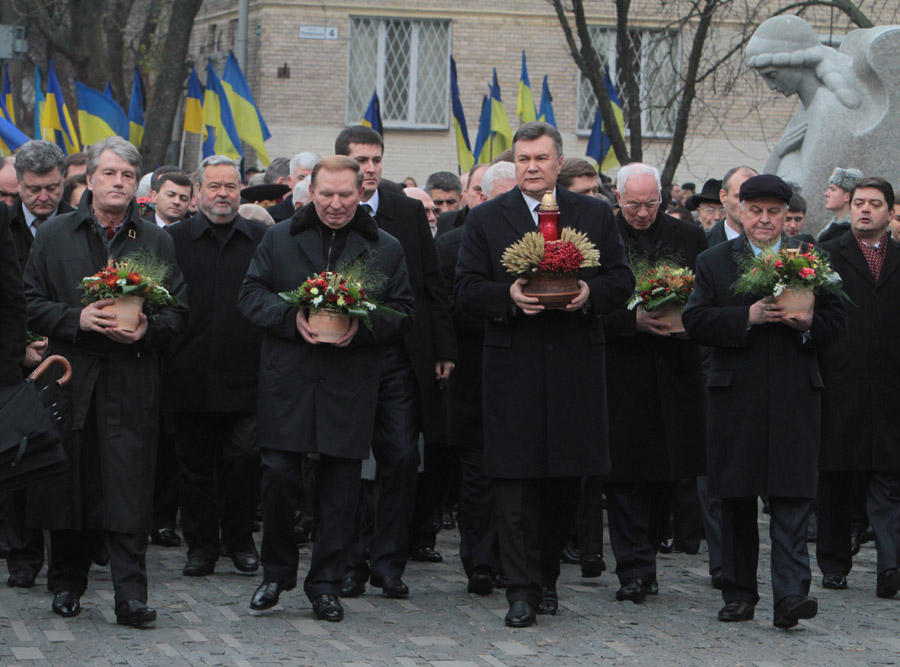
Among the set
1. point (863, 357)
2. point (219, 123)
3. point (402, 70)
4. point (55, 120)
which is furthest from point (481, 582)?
point (402, 70)

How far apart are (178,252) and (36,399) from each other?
3015 millimetres

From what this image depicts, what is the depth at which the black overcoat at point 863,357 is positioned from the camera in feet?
30.9

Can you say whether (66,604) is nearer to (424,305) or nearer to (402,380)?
(402,380)

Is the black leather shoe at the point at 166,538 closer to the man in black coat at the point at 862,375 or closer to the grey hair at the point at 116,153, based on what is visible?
the grey hair at the point at 116,153

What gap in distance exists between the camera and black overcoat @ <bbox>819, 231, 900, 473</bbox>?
30.9ft

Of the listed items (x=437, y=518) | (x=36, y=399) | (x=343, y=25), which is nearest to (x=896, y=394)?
(x=437, y=518)

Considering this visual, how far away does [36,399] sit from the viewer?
690 cm

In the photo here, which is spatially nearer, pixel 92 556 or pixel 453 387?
pixel 92 556

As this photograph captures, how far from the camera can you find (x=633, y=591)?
8.70 meters

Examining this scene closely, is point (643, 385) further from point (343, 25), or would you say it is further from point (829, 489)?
point (343, 25)

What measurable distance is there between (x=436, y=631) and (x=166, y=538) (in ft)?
10.7

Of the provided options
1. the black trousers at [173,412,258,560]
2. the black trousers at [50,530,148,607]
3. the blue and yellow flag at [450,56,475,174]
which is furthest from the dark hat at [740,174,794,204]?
the blue and yellow flag at [450,56,475,174]

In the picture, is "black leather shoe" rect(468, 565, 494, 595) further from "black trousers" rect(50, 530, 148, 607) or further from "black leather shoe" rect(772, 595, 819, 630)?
"black trousers" rect(50, 530, 148, 607)

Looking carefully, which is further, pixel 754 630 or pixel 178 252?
pixel 178 252
